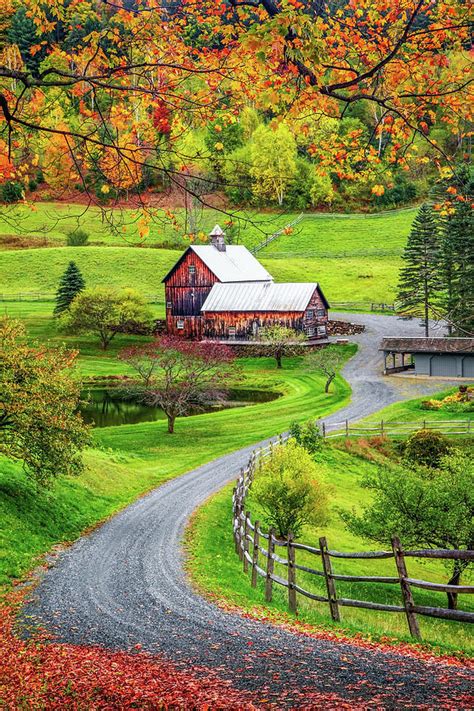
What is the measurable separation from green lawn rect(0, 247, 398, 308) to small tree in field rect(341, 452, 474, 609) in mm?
64452

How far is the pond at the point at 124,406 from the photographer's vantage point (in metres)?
49.8

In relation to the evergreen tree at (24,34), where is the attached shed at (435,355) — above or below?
below

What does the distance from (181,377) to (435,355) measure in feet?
73.3

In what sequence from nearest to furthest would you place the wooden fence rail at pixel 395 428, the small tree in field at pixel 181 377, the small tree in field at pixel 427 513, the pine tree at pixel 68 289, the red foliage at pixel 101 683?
the red foliage at pixel 101 683 → the small tree in field at pixel 427 513 → the wooden fence rail at pixel 395 428 → the small tree in field at pixel 181 377 → the pine tree at pixel 68 289

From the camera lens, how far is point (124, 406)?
54.8 metres

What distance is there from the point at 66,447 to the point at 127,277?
71197 mm

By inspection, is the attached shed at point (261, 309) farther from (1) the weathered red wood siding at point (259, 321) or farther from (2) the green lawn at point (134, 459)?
(2) the green lawn at point (134, 459)

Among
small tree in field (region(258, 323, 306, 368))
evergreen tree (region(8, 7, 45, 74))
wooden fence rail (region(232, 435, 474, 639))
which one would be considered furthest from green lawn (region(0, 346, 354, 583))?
evergreen tree (region(8, 7, 45, 74))

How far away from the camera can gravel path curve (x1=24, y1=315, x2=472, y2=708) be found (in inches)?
390

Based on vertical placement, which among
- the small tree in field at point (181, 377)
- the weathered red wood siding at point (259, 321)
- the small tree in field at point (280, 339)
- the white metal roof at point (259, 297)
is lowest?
the small tree in field at point (181, 377)

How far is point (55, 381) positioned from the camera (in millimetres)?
24266

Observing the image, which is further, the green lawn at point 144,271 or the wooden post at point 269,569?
the green lawn at point 144,271

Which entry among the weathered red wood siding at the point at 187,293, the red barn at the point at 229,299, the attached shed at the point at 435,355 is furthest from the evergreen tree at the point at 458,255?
the weathered red wood siding at the point at 187,293

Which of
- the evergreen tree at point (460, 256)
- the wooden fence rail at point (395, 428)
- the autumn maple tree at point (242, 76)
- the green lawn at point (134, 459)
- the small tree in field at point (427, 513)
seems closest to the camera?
the autumn maple tree at point (242, 76)
